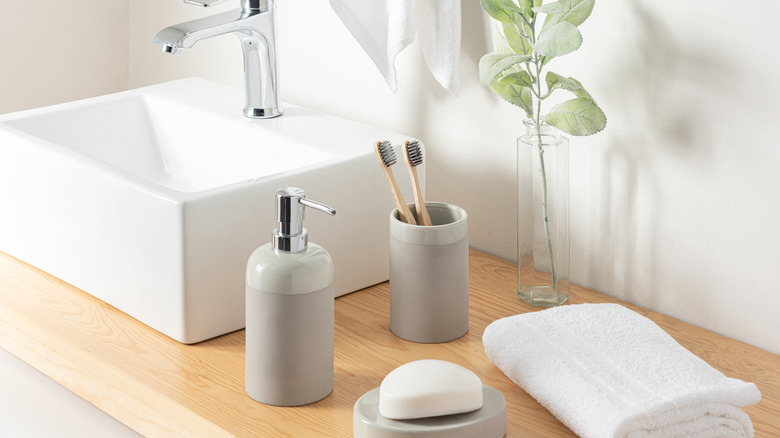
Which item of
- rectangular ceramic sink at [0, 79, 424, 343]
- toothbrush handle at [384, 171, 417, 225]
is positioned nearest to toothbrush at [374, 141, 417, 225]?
toothbrush handle at [384, 171, 417, 225]

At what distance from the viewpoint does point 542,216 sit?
3.43 feet

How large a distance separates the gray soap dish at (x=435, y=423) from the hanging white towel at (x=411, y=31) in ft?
1.50

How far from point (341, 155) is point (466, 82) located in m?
0.20

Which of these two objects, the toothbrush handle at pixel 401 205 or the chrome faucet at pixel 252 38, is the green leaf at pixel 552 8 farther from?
the chrome faucet at pixel 252 38

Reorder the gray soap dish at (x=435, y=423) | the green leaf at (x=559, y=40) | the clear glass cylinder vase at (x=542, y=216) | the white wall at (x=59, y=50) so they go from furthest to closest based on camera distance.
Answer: the white wall at (x=59, y=50) → the clear glass cylinder vase at (x=542, y=216) → the green leaf at (x=559, y=40) → the gray soap dish at (x=435, y=423)

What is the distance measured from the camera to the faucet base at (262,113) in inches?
48.3

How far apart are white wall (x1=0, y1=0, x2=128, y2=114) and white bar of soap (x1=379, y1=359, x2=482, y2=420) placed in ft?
3.51

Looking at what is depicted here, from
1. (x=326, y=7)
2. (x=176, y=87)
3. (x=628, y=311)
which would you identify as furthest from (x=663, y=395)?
(x=176, y=87)

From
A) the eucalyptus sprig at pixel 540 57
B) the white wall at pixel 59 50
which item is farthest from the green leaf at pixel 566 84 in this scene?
the white wall at pixel 59 50

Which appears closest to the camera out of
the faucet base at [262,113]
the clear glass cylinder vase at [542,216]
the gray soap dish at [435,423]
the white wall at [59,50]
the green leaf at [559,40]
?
the gray soap dish at [435,423]

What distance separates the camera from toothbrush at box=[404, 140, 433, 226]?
949mm

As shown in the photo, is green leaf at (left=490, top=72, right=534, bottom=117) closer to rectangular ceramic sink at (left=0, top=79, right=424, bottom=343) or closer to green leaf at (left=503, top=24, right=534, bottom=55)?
green leaf at (left=503, top=24, right=534, bottom=55)

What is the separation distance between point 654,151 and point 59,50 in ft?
3.44

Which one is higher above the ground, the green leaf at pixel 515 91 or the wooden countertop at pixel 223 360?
the green leaf at pixel 515 91
